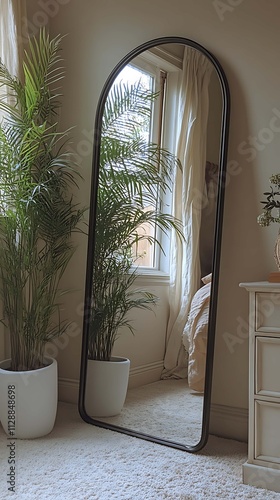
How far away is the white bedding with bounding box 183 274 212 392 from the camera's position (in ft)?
7.57

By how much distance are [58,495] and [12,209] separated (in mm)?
1250

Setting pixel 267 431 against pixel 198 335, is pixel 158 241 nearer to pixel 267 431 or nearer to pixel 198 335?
pixel 198 335

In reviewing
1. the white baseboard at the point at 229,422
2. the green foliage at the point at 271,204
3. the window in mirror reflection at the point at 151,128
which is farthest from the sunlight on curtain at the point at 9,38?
the white baseboard at the point at 229,422

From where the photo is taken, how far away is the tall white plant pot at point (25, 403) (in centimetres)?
232

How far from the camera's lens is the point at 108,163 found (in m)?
2.65

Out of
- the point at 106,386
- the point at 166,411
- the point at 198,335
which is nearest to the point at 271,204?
the point at 198,335

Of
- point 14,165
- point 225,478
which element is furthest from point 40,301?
point 225,478

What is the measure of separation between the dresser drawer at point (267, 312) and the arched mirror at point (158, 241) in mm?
319

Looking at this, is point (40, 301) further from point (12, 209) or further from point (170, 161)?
point (170, 161)

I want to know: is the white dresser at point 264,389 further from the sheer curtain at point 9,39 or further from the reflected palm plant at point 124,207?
the sheer curtain at point 9,39

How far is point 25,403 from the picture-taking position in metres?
2.32

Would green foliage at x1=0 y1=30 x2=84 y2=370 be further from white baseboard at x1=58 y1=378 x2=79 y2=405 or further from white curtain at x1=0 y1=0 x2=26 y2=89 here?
white baseboard at x1=58 y1=378 x2=79 y2=405

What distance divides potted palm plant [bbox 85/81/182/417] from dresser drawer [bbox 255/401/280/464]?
0.69 m

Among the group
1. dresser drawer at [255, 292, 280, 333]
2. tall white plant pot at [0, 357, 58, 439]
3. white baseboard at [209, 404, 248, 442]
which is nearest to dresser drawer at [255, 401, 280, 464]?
dresser drawer at [255, 292, 280, 333]
